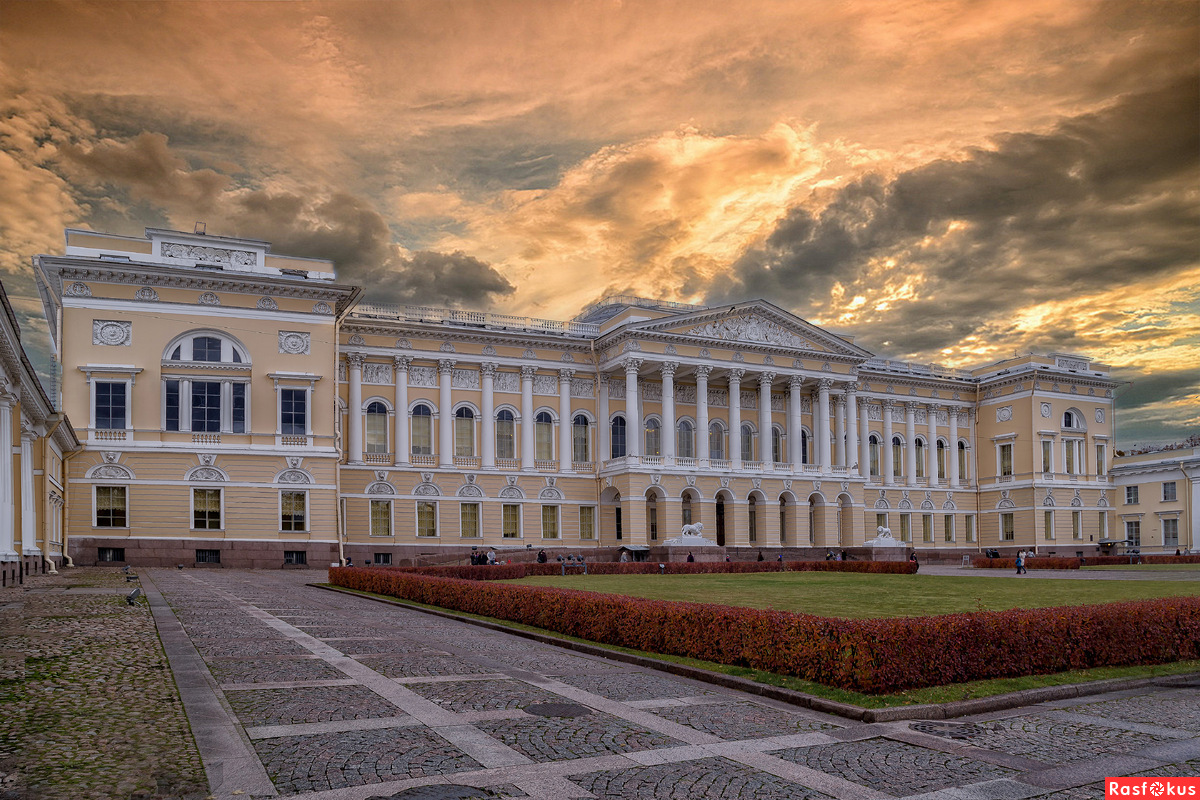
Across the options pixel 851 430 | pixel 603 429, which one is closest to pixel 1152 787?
pixel 603 429

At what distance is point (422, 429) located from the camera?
56312 mm

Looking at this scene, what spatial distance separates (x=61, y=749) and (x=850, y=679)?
346 inches

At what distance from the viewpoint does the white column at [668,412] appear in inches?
2269

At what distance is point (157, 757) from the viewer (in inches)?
323

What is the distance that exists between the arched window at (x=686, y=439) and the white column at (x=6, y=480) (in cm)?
4109

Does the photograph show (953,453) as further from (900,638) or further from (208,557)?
(900,638)

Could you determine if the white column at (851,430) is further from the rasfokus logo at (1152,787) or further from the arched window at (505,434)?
the rasfokus logo at (1152,787)

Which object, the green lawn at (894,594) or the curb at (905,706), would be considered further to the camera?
the green lawn at (894,594)

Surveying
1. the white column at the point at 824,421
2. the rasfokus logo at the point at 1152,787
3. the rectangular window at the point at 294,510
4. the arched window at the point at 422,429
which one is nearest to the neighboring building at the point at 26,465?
the rectangular window at the point at 294,510

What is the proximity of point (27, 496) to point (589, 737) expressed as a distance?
28.8 metres

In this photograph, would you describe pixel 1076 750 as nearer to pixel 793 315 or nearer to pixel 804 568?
pixel 804 568

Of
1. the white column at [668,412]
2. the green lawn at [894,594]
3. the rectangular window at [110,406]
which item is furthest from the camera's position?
the white column at [668,412]

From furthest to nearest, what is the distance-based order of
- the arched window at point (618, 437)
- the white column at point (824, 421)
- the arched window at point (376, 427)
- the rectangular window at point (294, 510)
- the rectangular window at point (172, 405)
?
1. the white column at point (824, 421)
2. the arched window at point (618, 437)
3. the arched window at point (376, 427)
4. the rectangular window at point (294, 510)
5. the rectangular window at point (172, 405)

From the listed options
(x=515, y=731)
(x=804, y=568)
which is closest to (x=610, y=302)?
(x=804, y=568)
